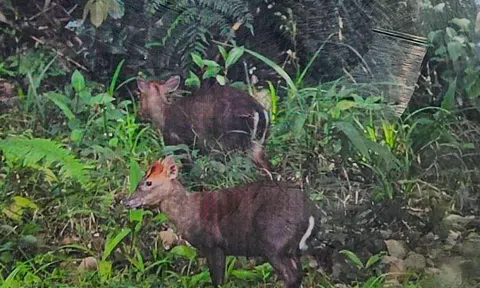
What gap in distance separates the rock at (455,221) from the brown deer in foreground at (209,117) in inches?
16.2

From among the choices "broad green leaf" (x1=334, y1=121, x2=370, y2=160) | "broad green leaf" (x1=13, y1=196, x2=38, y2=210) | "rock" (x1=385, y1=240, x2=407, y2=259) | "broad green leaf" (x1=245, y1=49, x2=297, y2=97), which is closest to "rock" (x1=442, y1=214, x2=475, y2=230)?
"rock" (x1=385, y1=240, x2=407, y2=259)

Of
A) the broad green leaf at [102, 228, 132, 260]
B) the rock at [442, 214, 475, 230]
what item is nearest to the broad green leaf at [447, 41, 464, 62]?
the rock at [442, 214, 475, 230]

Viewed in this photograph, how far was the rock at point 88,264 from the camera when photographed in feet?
5.48

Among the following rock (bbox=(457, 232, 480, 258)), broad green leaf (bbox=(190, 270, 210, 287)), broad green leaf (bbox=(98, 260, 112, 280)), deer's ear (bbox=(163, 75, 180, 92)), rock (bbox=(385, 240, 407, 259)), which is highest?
deer's ear (bbox=(163, 75, 180, 92))

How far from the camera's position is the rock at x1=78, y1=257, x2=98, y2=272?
1.67 meters

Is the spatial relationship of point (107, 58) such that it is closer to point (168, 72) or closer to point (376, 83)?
point (168, 72)

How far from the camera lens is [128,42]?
67.4 inches

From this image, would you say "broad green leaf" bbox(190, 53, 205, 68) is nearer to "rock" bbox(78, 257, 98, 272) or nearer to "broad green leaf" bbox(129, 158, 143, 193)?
"broad green leaf" bbox(129, 158, 143, 193)

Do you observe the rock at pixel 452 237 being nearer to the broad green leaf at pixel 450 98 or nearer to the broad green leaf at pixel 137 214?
the broad green leaf at pixel 450 98

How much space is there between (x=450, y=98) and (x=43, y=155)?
905mm

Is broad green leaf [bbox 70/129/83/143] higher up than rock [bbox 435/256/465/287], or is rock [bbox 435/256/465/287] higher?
broad green leaf [bbox 70/129/83/143]

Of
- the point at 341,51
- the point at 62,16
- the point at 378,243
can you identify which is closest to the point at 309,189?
the point at 378,243

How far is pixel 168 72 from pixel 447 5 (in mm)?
641

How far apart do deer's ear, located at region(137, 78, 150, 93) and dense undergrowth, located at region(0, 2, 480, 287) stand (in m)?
0.03
